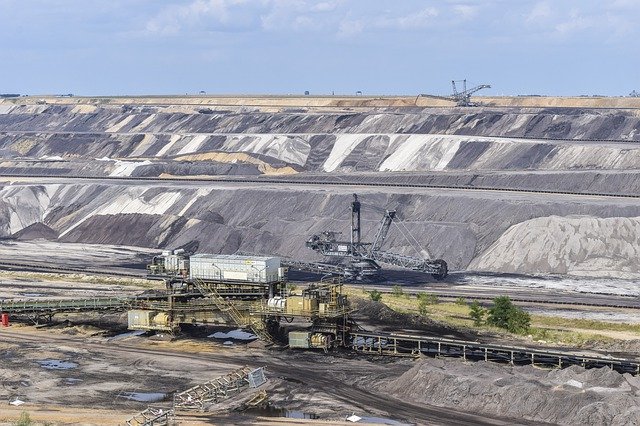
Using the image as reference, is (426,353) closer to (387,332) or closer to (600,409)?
(387,332)

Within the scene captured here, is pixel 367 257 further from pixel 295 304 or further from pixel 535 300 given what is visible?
pixel 295 304

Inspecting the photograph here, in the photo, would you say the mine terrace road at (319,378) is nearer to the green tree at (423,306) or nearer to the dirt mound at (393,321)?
the dirt mound at (393,321)

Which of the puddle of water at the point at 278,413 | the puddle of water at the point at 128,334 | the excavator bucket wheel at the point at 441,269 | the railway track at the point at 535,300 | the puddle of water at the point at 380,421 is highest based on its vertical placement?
the excavator bucket wheel at the point at 441,269

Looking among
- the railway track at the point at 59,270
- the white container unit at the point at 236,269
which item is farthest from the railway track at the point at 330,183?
the white container unit at the point at 236,269

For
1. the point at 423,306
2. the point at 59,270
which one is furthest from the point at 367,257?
the point at 59,270

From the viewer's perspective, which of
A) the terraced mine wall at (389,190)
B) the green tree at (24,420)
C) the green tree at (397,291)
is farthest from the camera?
the terraced mine wall at (389,190)

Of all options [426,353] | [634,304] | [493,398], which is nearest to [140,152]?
[634,304]

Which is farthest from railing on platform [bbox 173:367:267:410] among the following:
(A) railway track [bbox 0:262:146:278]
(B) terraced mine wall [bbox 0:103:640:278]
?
(B) terraced mine wall [bbox 0:103:640:278]
